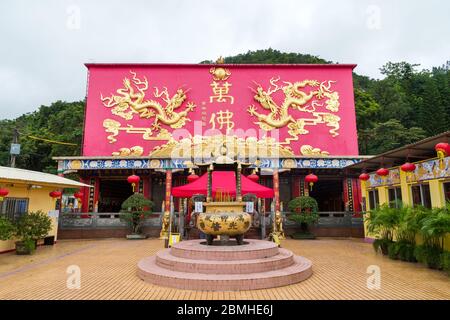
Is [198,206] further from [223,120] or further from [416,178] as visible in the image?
[223,120]

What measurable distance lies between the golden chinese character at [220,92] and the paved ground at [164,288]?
35.1 feet

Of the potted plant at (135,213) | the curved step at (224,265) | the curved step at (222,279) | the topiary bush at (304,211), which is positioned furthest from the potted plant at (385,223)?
the potted plant at (135,213)

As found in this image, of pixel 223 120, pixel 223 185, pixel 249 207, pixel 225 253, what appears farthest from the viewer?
pixel 223 120

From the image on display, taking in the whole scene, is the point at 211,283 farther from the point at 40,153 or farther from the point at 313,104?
the point at 40,153

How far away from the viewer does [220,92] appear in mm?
17406

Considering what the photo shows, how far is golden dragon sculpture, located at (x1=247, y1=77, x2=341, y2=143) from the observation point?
16.8 m

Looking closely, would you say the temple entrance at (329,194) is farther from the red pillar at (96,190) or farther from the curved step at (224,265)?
the red pillar at (96,190)

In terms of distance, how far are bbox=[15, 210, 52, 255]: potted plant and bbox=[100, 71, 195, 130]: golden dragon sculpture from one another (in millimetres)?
8093

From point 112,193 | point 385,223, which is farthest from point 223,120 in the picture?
point 385,223

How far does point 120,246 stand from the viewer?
11031 mm

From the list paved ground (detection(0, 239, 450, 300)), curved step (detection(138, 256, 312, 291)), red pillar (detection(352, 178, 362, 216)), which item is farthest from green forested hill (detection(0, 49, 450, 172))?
curved step (detection(138, 256, 312, 291))

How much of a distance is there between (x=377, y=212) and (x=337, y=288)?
401 cm

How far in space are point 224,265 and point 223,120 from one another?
12039 millimetres
